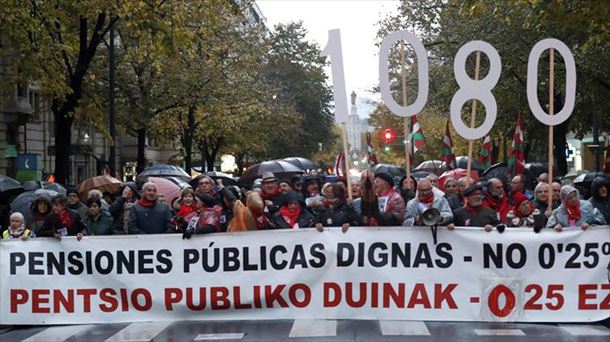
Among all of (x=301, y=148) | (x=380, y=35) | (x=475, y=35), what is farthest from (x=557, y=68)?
(x=301, y=148)

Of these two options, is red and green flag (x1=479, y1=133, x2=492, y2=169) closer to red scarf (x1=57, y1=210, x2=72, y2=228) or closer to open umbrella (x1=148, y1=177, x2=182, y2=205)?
open umbrella (x1=148, y1=177, x2=182, y2=205)

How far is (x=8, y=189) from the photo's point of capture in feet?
55.2

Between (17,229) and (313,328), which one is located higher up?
(17,229)

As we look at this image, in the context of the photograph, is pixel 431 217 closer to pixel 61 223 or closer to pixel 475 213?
pixel 475 213

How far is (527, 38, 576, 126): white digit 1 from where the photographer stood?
1112 cm

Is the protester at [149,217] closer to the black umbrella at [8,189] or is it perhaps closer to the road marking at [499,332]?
the road marking at [499,332]

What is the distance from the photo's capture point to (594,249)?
34.5 feet

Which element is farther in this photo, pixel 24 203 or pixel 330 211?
pixel 24 203

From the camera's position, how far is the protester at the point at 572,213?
36.2 feet

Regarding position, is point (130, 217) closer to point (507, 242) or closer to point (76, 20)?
point (507, 242)

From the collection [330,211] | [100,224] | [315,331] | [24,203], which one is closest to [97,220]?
[100,224]

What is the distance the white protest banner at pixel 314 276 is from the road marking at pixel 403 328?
13 cm

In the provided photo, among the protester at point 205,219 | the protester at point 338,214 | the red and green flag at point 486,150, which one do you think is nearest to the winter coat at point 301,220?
the protester at point 338,214

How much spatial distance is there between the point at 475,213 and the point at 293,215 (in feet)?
6.76
